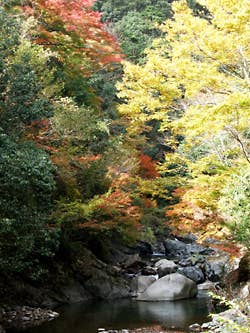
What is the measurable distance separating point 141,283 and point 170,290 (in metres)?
1.81

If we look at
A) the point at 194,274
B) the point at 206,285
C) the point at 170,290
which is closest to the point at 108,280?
the point at 170,290

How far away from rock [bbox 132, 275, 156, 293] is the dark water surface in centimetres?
151

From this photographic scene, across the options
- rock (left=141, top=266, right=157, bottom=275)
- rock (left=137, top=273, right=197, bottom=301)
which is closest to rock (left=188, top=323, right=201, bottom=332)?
rock (left=137, top=273, right=197, bottom=301)

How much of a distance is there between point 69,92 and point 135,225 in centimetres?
791

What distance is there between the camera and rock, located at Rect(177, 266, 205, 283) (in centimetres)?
1811

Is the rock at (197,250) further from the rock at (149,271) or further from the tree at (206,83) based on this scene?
the tree at (206,83)

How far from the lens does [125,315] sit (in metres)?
13.0

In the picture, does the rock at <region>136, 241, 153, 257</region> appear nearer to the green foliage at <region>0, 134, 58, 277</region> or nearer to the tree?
the tree

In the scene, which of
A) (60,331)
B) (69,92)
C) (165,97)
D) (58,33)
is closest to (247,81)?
(165,97)

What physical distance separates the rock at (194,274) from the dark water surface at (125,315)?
253 cm

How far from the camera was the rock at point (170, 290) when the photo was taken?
50.4ft

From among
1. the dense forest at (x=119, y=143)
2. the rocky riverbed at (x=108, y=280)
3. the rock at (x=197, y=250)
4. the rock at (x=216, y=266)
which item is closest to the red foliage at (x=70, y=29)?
the dense forest at (x=119, y=143)

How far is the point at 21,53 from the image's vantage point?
1090 centimetres

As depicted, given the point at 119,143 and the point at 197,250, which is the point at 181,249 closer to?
the point at 197,250
